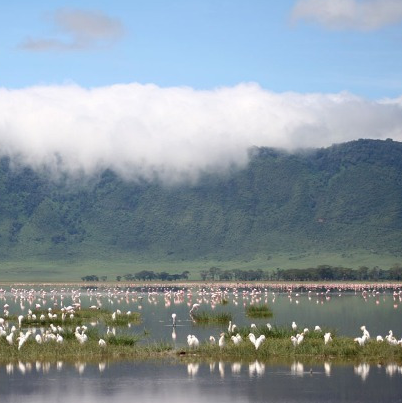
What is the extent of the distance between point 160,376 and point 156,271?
476ft

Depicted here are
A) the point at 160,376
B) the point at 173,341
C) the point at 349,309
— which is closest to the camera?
the point at 160,376

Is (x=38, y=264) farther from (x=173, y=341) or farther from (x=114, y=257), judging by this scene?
(x=173, y=341)

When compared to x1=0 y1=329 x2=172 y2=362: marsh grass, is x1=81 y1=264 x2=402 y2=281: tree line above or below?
above

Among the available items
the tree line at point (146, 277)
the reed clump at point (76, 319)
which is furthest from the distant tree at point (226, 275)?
the reed clump at point (76, 319)

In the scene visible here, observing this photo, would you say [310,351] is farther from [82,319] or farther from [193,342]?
[82,319]

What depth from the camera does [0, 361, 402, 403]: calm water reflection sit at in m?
26.3

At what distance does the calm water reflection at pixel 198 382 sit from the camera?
26.3 m

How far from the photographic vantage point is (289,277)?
492 ft

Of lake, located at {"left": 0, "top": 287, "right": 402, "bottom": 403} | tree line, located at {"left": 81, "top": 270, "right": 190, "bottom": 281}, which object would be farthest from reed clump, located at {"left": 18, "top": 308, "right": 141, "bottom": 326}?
tree line, located at {"left": 81, "top": 270, "right": 190, "bottom": 281}

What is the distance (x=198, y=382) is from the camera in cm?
2875

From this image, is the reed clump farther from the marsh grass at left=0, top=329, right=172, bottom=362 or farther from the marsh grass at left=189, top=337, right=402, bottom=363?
the marsh grass at left=189, top=337, right=402, bottom=363

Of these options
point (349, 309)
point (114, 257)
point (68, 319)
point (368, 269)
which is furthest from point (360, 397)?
point (114, 257)

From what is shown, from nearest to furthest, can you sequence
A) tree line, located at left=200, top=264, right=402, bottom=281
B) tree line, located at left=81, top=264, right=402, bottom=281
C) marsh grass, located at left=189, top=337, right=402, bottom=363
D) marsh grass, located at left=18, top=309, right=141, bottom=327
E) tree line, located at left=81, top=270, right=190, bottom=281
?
1. marsh grass, located at left=189, top=337, right=402, bottom=363
2. marsh grass, located at left=18, top=309, right=141, bottom=327
3. tree line, located at left=200, top=264, right=402, bottom=281
4. tree line, located at left=81, top=264, right=402, bottom=281
5. tree line, located at left=81, top=270, right=190, bottom=281

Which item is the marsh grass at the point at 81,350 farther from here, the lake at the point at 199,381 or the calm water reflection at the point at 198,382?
the calm water reflection at the point at 198,382
